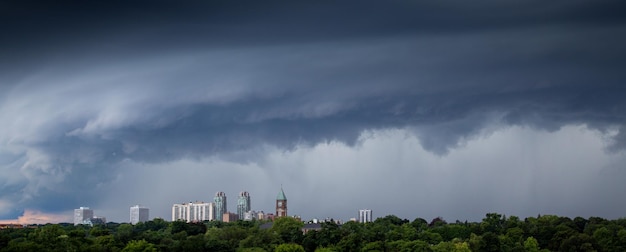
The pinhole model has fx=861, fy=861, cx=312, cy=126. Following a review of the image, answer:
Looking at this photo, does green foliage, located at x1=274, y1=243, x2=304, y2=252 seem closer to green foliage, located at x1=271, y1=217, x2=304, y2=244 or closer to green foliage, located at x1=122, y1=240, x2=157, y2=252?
green foliage, located at x1=271, y1=217, x2=304, y2=244

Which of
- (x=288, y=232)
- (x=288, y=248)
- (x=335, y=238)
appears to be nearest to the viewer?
(x=288, y=248)

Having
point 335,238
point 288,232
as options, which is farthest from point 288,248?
point 288,232

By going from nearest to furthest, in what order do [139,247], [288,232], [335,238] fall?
1. [139,247]
2. [335,238]
3. [288,232]

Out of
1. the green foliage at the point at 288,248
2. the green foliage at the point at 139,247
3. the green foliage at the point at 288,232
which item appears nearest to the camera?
the green foliage at the point at 139,247

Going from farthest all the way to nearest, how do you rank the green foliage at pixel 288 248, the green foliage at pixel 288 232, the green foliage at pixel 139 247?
the green foliage at pixel 288 232 < the green foliage at pixel 288 248 < the green foliage at pixel 139 247

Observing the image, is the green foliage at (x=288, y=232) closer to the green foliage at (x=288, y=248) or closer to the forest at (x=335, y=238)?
the forest at (x=335, y=238)

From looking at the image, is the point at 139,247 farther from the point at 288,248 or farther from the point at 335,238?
the point at 335,238

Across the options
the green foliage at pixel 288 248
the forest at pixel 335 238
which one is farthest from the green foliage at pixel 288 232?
the green foliage at pixel 288 248

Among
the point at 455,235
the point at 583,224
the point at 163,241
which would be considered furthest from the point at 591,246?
the point at 163,241

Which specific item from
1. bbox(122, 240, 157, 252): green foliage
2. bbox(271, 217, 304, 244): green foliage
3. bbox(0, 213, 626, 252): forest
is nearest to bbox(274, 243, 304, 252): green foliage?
bbox(0, 213, 626, 252): forest
